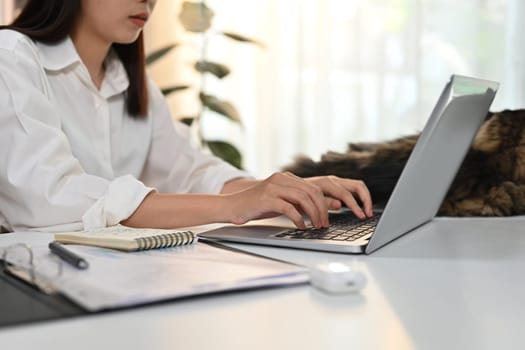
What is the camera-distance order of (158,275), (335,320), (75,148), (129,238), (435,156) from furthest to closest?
(75,148)
(435,156)
(129,238)
(158,275)
(335,320)

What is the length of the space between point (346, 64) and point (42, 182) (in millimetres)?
1759

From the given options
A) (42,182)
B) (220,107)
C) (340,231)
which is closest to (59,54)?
(42,182)

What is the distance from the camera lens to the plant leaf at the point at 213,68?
2578 mm

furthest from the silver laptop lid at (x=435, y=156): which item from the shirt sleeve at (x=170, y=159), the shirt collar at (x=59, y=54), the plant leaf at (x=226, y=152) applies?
the plant leaf at (x=226, y=152)

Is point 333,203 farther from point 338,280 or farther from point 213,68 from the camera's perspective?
point 213,68

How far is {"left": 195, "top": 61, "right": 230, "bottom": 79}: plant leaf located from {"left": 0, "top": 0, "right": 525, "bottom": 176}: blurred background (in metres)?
0.14

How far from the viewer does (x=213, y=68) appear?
2592 millimetres

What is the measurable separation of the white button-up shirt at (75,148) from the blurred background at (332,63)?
96 cm

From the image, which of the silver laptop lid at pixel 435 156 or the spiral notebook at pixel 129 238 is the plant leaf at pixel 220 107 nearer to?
the silver laptop lid at pixel 435 156

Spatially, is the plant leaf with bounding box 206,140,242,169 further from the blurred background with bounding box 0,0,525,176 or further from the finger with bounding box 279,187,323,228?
the finger with bounding box 279,187,323,228

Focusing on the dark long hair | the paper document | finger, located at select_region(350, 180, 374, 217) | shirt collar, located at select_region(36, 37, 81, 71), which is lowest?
finger, located at select_region(350, 180, 374, 217)

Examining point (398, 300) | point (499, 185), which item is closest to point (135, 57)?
point (499, 185)

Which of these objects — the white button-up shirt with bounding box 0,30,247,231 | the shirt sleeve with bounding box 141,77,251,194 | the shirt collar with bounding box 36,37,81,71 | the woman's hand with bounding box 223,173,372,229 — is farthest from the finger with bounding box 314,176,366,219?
the shirt collar with bounding box 36,37,81,71

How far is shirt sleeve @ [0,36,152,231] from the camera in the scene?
44.8 inches
